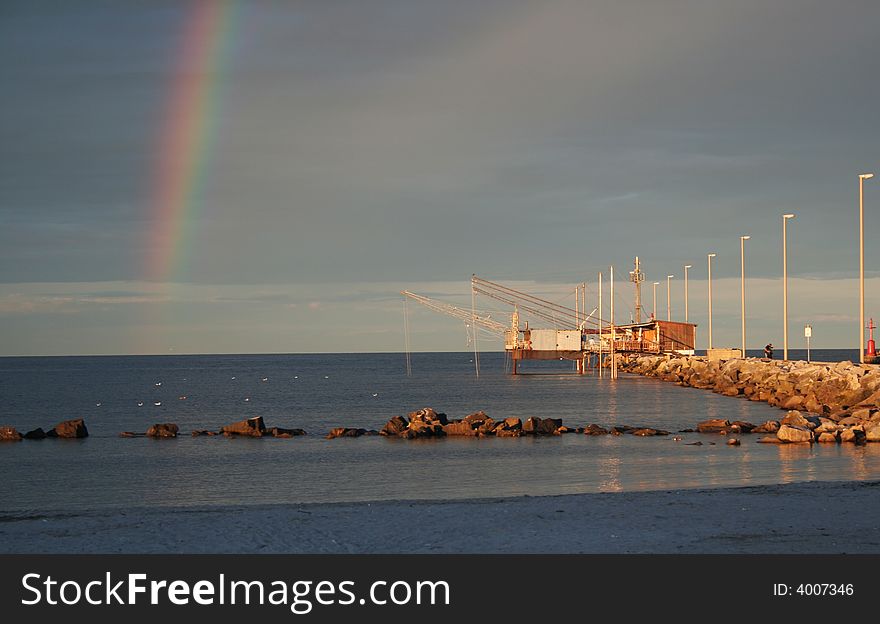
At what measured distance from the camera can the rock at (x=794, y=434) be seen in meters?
38.8

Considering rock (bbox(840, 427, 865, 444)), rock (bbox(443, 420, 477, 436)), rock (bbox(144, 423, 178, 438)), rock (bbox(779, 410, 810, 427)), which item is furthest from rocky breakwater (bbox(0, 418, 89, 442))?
rock (bbox(840, 427, 865, 444))

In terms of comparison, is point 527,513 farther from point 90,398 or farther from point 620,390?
point 90,398

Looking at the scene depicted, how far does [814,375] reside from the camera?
67.8m

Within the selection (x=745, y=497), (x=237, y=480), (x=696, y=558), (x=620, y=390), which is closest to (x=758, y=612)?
(x=696, y=558)

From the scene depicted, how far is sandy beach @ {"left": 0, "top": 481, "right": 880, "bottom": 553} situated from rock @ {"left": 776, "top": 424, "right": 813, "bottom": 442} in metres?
13.5

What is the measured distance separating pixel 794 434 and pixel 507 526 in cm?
2216

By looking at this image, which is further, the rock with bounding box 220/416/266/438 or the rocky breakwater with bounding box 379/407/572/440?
the rock with bounding box 220/416/266/438

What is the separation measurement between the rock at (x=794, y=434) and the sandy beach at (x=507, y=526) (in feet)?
44.4

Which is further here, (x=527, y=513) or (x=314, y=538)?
(x=527, y=513)

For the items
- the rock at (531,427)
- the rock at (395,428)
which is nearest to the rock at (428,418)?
the rock at (395,428)

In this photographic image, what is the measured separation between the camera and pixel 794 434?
3891 centimetres

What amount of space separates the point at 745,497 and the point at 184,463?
73.1 ft

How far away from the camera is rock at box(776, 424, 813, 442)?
38.8 m

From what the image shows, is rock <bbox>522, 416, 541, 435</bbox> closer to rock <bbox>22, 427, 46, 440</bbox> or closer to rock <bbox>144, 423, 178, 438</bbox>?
rock <bbox>144, 423, 178, 438</bbox>
